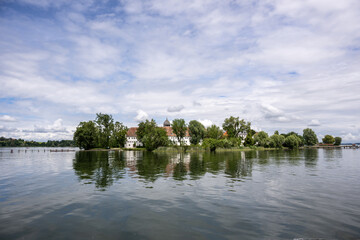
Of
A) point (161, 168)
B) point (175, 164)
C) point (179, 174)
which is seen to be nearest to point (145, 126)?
point (175, 164)

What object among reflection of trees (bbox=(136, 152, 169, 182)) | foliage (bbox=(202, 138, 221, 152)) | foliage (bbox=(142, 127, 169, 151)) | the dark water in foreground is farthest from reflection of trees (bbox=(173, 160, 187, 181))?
foliage (bbox=(142, 127, 169, 151))

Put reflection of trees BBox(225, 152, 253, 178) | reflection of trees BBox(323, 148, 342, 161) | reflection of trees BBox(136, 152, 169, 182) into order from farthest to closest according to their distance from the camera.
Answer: reflection of trees BBox(323, 148, 342, 161)
reflection of trees BBox(225, 152, 253, 178)
reflection of trees BBox(136, 152, 169, 182)

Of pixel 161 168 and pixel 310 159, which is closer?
pixel 161 168

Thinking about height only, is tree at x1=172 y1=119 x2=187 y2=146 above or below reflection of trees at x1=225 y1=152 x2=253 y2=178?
above

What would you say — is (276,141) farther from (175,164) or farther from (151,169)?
(151,169)

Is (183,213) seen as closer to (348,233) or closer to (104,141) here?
(348,233)

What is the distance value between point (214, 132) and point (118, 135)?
57.0 m

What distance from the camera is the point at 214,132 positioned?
123 meters

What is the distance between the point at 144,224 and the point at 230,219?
4.33m

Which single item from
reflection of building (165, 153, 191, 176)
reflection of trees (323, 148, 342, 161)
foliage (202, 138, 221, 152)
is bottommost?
reflection of trees (323, 148, 342, 161)

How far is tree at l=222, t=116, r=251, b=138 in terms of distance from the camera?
128750 mm

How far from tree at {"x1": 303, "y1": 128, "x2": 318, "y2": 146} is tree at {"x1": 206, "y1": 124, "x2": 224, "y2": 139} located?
8580cm

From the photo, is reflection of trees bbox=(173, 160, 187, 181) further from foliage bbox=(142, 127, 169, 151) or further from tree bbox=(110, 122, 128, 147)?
tree bbox=(110, 122, 128, 147)

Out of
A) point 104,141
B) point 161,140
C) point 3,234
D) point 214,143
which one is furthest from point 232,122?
point 3,234
